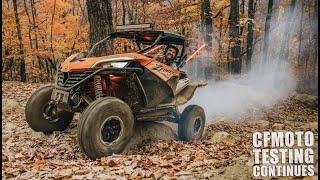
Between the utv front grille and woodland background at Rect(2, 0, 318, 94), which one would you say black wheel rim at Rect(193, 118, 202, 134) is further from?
woodland background at Rect(2, 0, 318, 94)

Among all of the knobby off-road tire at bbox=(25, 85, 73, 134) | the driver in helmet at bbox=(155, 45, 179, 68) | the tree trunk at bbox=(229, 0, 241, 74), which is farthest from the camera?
the tree trunk at bbox=(229, 0, 241, 74)

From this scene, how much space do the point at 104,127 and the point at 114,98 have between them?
1.62 ft

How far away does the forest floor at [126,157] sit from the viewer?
4922 millimetres

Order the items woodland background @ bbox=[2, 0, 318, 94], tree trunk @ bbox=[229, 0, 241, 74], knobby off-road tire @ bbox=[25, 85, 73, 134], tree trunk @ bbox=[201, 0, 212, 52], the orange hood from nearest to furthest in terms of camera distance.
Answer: the orange hood, knobby off-road tire @ bbox=[25, 85, 73, 134], tree trunk @ bbox=[201, 0, 212, 52], tree trunk @ bbox=[229, 0, 241, 74], woodland background @ bbox=[2, 0, 318, 94]

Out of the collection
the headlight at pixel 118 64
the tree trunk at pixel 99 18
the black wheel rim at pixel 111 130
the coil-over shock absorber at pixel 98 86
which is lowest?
the black wheel rim at pixel 111 130

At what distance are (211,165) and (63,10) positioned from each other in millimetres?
22181

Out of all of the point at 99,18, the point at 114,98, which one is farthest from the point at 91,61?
the point at 99,18

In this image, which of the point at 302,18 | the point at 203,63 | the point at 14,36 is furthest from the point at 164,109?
the point at 302,18

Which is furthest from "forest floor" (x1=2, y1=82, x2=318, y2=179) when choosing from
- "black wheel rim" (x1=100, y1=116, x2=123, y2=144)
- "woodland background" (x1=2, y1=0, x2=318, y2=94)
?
"woodland background" (x1=2, y1=0, x2=318, y2=94)

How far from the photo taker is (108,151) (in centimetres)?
606

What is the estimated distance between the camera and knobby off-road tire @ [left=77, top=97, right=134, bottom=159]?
19.0 ft

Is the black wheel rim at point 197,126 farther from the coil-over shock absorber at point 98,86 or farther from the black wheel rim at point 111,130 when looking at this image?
the coil-over shock absorber at point 98,86

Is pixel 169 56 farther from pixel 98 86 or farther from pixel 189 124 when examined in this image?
pixel 98 86

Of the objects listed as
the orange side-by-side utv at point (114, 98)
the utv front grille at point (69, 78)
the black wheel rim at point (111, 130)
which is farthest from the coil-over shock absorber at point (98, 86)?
the black wheel rim at point (111, 130)
